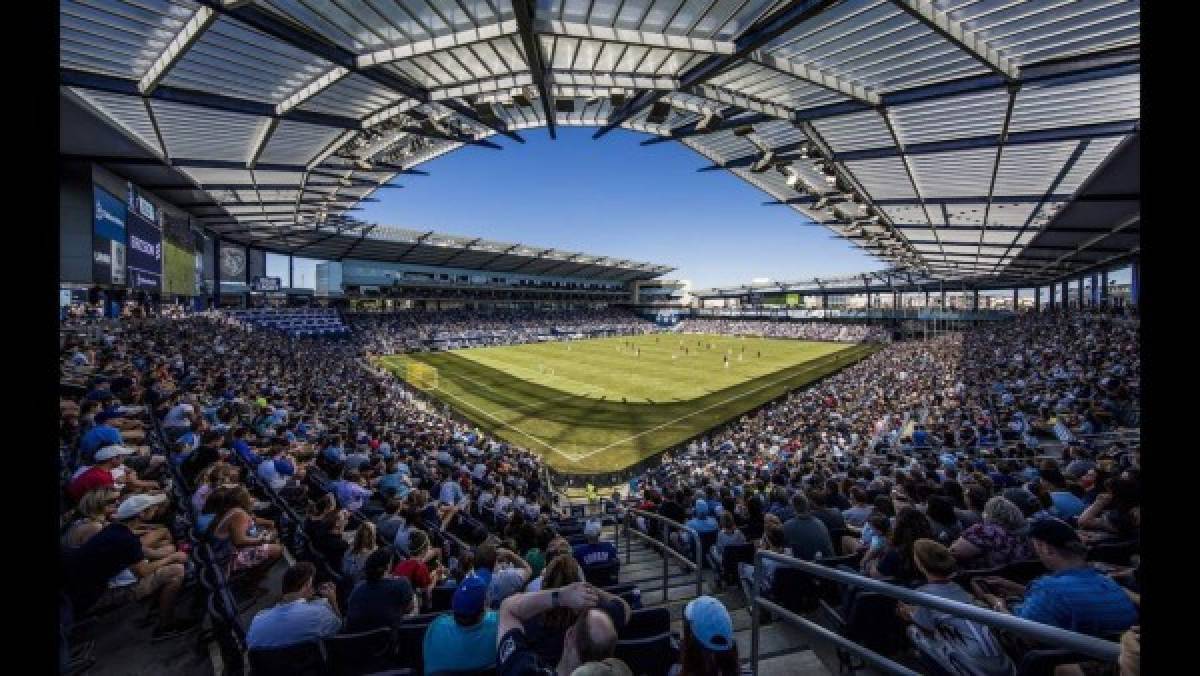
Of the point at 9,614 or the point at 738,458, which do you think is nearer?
the point at 9,614

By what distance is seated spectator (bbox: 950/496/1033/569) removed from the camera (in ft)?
13.5

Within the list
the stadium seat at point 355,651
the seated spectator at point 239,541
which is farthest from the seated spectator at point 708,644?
the seated spectator at point 239,541

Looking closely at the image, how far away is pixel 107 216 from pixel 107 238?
0.81 metres

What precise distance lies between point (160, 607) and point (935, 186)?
21.5 m

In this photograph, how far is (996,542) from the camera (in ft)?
13.6

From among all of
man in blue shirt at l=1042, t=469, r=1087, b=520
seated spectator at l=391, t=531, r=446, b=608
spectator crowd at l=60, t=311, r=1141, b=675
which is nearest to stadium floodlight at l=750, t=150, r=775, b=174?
spectator crowd at l=60, t=311, r=1141, b=675

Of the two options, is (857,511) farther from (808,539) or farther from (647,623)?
(647,623)

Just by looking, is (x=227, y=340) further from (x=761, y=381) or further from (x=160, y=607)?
(x=761, y=381)

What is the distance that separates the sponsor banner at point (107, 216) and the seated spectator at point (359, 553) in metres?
19.0

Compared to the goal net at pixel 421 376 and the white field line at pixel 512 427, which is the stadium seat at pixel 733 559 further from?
the goal net at pixel 421 376

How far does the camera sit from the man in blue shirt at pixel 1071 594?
9.93 feet

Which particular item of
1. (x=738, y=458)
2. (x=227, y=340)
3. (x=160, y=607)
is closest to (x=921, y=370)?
(x=738, y=458)

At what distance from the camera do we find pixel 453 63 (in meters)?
11.5

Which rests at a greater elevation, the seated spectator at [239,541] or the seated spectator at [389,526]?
the seated spectator at [239,541]
